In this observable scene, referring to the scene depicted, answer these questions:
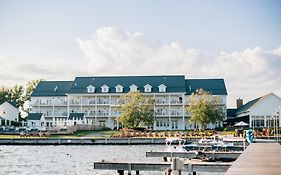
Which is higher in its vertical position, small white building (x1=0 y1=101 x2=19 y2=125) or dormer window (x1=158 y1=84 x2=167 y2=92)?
dormer window (x1=158 y1=84 x2=167 y2=92)

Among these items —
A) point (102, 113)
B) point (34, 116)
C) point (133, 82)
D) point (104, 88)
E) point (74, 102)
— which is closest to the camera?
point (34, 116)

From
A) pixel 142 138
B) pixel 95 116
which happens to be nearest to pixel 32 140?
pixel 142 138

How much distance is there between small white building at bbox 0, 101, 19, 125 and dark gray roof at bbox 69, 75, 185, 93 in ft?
60.0

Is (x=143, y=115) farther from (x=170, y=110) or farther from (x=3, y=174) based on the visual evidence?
(x=3, y=174)

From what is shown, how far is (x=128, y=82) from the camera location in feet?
360

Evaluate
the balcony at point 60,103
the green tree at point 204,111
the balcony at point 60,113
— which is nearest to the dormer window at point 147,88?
the balcony at point 60,103

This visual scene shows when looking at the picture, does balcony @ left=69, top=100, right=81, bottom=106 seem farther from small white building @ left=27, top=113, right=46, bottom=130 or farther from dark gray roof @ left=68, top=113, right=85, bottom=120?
small white building @ left=27, top=113, right=46, bottom=130

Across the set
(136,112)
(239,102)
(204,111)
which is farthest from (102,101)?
(239,102)

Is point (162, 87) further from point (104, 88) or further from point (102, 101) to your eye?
point (102, 101)

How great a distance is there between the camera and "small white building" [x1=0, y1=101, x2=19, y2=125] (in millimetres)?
116375

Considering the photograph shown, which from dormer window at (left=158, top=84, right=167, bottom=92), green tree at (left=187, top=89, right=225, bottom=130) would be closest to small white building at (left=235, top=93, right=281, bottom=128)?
green tree at (left=187, top=89, right=225, bottom=130)

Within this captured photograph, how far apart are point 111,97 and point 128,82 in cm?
494

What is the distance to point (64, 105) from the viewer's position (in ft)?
358

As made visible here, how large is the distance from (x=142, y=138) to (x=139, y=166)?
47222 millimetres
